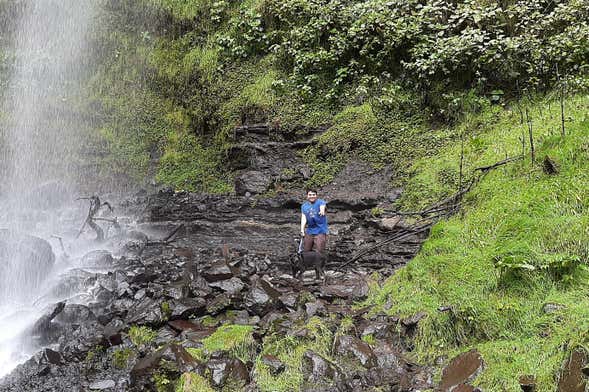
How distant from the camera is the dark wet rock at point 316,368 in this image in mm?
4641

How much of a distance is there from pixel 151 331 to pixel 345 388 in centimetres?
318

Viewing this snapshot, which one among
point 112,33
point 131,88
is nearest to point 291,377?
point 131,88

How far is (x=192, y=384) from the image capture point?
15.9ft

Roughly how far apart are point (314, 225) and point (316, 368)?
12.7 feet

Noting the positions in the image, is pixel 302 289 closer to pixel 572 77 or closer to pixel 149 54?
pixel 572 77

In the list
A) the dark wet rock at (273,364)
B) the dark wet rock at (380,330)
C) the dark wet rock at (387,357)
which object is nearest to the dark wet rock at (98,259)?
the dark wet rock at (273,364)

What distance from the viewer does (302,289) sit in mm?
7539

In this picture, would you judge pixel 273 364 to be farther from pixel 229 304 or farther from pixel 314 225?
pixel 314 225

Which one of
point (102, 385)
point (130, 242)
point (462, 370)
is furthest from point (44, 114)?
point (462, 370)

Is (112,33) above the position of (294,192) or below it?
above

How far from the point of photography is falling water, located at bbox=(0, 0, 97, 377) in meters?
15.2

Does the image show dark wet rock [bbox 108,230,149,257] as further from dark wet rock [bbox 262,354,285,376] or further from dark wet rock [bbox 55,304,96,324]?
dark wet rock [bbox 262,354,285,376]

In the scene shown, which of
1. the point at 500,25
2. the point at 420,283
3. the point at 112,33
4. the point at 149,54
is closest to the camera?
the point at 420,283

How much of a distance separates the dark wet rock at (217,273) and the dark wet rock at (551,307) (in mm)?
4652
